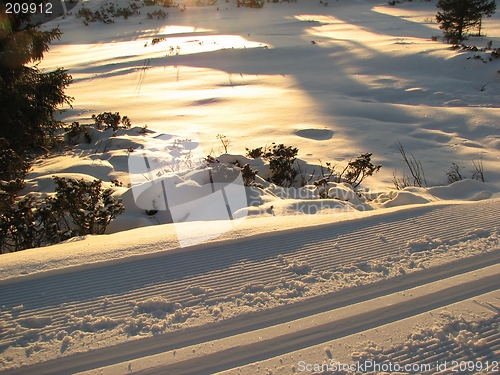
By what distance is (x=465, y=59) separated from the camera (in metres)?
8.43

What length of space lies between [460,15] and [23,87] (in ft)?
39.2

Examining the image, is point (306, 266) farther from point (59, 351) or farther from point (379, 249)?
point (59, 351)

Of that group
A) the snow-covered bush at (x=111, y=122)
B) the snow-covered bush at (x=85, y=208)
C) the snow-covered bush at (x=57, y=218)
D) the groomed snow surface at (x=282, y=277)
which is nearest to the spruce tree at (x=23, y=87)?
the groomed snow surface at (x=282, y=277)

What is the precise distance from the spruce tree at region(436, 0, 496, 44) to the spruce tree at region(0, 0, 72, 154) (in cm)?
1094

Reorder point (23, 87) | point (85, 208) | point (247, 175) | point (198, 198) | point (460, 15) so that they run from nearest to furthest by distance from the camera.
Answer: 1. point (85, 208)
2. point (198, 198)
3. point (247, 175)
4. point (23, 87)
5. point (460, 15)

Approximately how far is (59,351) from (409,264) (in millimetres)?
1742

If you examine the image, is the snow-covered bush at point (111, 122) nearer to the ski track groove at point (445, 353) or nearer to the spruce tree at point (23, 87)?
the spruce tree at point (23, 87)

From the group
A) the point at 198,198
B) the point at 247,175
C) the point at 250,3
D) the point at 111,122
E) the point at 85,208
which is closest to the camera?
the point at 85,208

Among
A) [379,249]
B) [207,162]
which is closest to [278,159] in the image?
[207,162]

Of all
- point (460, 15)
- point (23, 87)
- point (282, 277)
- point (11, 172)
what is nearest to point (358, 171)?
point (282, 277)

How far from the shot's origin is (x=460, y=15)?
11578 mm

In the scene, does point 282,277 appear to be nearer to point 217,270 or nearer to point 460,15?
point 217,270

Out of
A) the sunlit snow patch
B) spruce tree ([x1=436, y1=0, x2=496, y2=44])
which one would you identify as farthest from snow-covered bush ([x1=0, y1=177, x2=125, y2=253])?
spruce tree ([x1=436, y1=0, x2=496, y2=44])

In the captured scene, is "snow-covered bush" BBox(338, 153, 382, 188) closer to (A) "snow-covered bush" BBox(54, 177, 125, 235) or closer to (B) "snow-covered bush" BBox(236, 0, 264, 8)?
(A) "snow-covered bush" BBox(54, 177, 125, 235)
